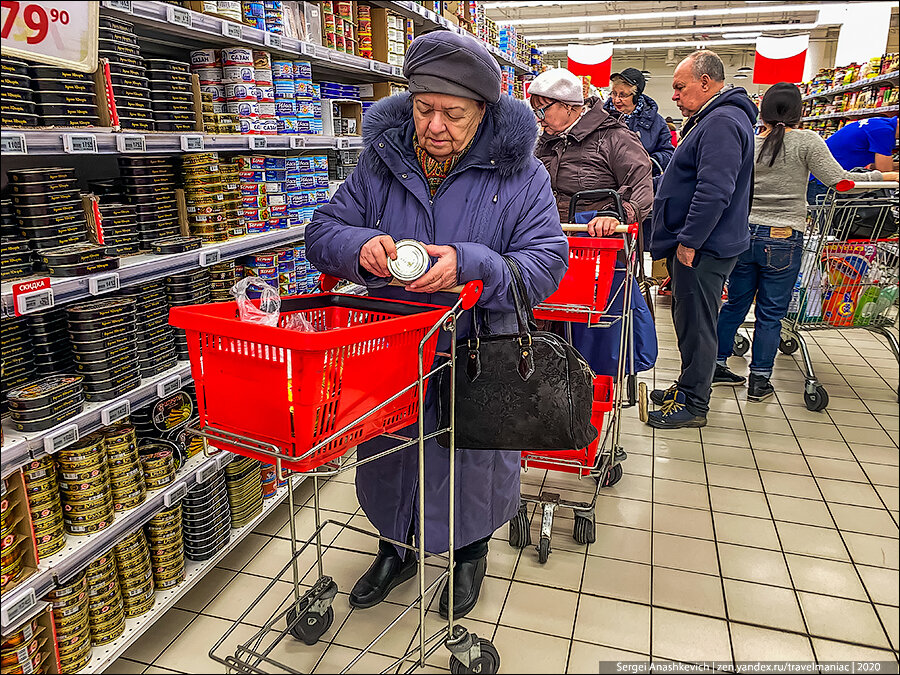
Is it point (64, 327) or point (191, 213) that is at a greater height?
point (191, 213)

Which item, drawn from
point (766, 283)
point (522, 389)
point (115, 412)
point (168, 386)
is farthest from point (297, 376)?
point (766, 283)

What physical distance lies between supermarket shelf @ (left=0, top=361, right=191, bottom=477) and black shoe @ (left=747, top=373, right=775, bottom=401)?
3554mm

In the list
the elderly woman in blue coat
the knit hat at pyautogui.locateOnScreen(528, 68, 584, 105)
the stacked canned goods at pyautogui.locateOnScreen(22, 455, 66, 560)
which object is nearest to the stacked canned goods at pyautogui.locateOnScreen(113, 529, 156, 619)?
the stacked canned goods at pyautogui.locateOnScreen(22, 455, 66, 560)

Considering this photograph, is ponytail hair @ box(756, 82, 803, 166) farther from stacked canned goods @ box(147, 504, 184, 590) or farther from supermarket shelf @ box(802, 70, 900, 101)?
stacked canned goods @ box(147, 504, 184, 590)

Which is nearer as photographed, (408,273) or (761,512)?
(408,273)

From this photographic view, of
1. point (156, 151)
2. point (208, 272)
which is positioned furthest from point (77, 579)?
point (156, 151)

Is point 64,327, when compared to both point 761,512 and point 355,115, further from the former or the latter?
point 761,512

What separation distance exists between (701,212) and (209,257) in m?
2.50

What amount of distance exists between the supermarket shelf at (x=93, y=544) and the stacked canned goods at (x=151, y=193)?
843 mm

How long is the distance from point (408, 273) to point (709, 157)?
2.41 m

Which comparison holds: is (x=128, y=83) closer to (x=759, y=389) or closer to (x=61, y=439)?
(x=61, y=439)

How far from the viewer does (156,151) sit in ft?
7.04

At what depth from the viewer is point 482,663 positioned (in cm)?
206

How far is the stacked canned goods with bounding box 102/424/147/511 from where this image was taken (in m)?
2.14
